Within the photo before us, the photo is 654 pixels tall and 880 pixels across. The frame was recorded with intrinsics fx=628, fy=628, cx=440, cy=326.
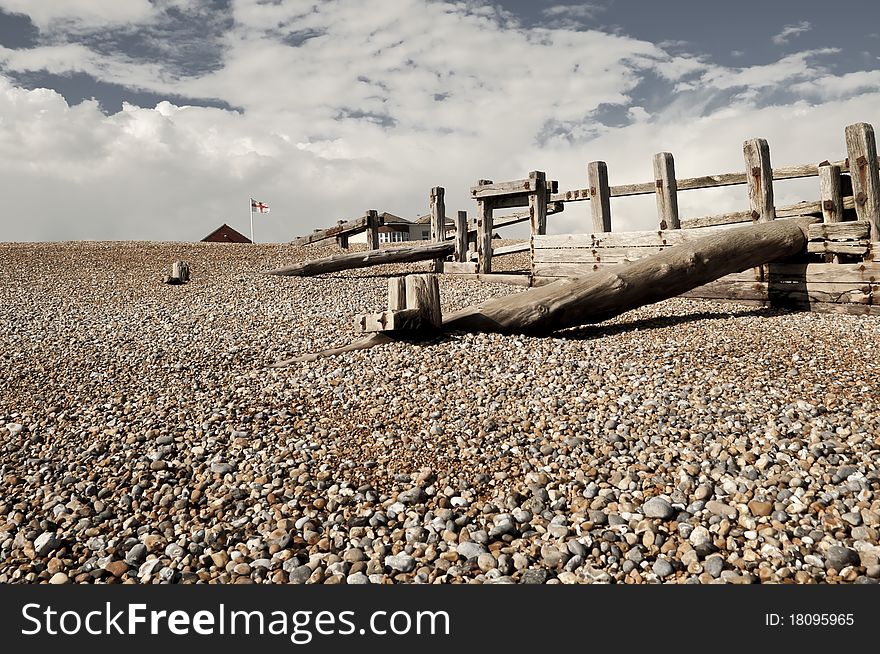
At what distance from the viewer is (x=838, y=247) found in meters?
10.6

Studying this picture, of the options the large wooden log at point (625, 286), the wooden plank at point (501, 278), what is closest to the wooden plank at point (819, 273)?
the large wooden log at point (625, 286)

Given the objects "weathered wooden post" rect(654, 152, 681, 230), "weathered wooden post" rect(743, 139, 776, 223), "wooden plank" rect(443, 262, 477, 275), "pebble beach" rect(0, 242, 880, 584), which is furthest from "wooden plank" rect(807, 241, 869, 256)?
"wooden plank" rect(443, 262, 477, 275)

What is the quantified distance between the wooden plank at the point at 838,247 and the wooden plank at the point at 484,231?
7.90 meters

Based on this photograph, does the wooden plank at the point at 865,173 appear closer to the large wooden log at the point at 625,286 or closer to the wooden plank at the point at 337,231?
the large wooden log at the point at 625,286

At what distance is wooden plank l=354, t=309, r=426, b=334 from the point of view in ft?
25.5

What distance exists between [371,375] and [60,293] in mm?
12255

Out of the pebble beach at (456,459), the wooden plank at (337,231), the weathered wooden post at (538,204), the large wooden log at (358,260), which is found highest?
the wooden plank at (337,231)

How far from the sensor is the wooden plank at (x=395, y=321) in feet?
25.5

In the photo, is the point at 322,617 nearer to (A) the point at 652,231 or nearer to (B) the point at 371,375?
(B) the point at 371,375

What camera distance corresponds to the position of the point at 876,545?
3.58 meters

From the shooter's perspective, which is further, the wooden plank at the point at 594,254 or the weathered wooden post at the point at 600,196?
the weathered wooden post at the point at 600,196

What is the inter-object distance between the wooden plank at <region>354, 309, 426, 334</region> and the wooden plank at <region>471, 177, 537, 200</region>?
8.69 m

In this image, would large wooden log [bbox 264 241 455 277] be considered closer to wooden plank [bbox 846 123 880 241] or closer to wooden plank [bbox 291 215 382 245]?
wooden plank [bbox 291 215 382 245]

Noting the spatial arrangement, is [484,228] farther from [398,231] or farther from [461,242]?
[398,231]
